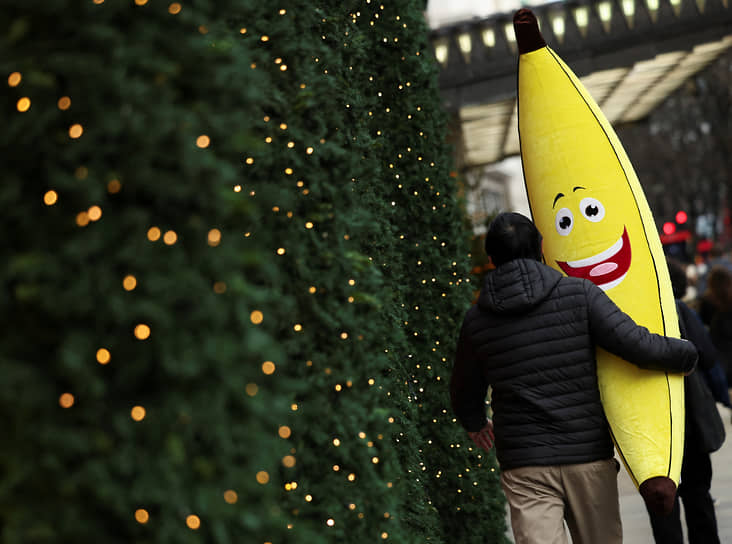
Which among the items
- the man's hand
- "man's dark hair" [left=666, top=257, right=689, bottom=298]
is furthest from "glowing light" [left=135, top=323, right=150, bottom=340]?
"man's dark hair" [left=666, top=257, right=689, bottom=298]

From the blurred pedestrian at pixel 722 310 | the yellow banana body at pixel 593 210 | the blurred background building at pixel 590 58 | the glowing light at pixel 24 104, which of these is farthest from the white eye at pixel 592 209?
the blurred background building at pixel 590 58

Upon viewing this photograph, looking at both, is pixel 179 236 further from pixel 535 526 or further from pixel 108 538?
pixel 535 526

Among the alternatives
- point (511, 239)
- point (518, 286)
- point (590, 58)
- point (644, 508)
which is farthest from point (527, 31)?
point (590, 58)

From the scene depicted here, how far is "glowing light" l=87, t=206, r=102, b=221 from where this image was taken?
1.57m

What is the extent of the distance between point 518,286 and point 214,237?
185cm

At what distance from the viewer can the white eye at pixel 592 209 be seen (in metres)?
4.15

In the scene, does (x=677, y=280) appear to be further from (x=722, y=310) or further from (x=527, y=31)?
(x=722, y=310)

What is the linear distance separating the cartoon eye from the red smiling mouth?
170mm

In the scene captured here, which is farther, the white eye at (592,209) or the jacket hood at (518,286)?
the white eye at (592,209)

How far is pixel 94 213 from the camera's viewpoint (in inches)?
61.7

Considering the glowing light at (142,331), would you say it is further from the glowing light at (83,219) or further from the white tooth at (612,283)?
the white tooth at (612,283)

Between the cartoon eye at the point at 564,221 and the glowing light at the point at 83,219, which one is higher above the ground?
the glowing light at the point at 83,219

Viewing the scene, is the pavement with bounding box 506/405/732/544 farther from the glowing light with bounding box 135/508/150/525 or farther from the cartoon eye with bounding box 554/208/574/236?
the glowing light with bounding box 135/508/150/525

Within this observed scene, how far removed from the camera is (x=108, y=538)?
1.58m
